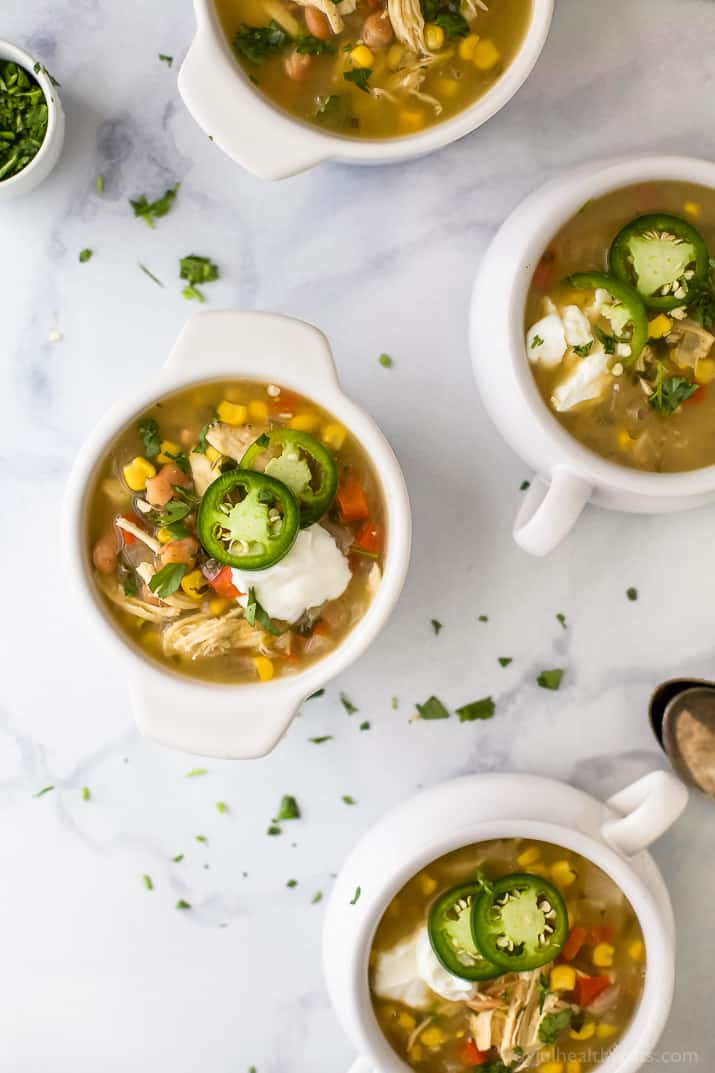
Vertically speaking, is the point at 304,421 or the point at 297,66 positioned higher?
the point at 297,66

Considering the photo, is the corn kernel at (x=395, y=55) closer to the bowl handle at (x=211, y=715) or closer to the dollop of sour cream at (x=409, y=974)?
the bowl handle at (x=211, y=715)

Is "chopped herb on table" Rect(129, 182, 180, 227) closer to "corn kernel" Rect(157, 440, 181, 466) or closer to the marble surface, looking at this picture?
the marble surface

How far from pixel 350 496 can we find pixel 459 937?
100 cm

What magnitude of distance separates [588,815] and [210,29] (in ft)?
6.20

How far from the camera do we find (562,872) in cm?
246

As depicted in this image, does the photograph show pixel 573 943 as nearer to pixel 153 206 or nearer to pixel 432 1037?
pixel 432 1037

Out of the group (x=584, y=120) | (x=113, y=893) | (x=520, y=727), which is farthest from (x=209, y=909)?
(x=584, y=120)

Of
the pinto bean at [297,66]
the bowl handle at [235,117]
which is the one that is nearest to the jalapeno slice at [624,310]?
the bowl handle at [235,117]

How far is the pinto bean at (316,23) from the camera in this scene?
2.33m

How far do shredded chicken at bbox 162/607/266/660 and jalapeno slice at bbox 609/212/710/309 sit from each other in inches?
43.5

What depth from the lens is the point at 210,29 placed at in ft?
7.43

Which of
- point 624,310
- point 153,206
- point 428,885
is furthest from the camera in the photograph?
point 153,206

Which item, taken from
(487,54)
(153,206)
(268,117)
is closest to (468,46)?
(487,54)

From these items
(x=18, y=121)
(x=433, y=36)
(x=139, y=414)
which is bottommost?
(x=139, y=414)
